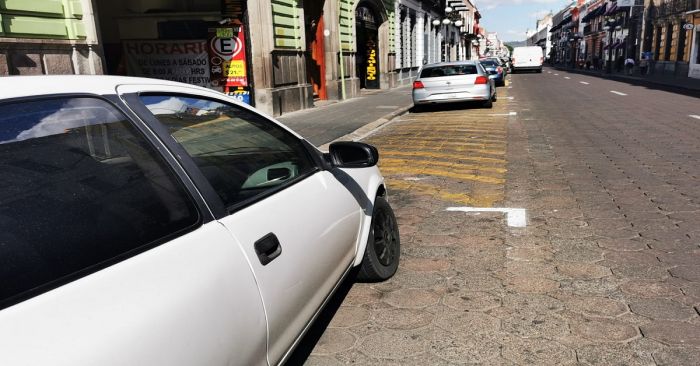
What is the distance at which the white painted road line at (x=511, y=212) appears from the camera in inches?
189

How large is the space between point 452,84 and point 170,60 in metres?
8.21

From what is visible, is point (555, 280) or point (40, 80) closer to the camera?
point (40, 80)

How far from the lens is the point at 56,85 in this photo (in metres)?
1.54

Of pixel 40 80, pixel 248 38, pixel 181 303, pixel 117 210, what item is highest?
pixel 248 38

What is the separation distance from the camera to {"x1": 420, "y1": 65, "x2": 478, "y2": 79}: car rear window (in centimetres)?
1503

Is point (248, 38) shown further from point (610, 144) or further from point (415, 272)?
point (415, 272)

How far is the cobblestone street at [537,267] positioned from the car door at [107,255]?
1268 millimetres

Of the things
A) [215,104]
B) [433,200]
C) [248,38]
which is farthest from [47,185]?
[248,38]

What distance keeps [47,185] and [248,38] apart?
13298 mm

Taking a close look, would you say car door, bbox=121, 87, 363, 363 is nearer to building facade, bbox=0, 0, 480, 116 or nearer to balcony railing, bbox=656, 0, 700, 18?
building facade, bbox=0, 0, 480, 116

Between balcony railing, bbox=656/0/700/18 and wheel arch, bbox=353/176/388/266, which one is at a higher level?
balcony railing, bbox=656/0/700/18

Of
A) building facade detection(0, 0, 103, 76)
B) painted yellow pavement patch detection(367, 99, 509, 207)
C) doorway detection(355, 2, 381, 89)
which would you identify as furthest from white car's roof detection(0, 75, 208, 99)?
doorway detection(355, 2, 381, 89)

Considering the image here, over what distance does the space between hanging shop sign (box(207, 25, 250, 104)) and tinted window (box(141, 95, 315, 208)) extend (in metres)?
12.0

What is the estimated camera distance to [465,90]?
14.9 metres
